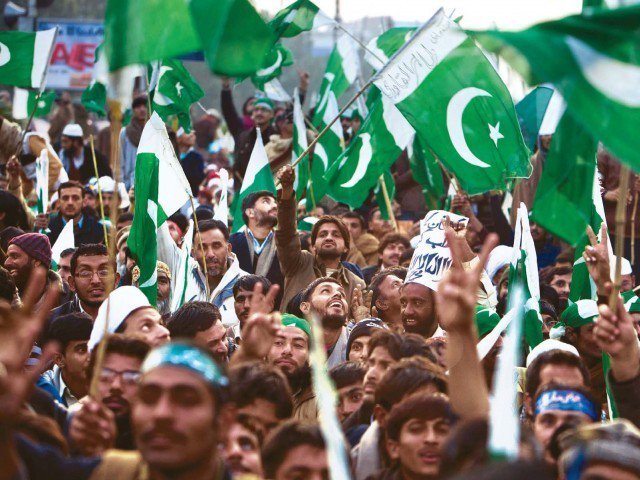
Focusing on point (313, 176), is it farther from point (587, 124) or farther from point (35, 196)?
point (587, 124)

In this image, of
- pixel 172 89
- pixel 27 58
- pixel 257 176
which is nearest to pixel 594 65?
pixel 257 176

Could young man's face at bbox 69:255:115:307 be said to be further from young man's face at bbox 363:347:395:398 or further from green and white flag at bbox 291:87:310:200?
green and white flag at bbox 291:87:310:200

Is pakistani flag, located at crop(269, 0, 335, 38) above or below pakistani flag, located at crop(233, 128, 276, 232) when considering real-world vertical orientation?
above

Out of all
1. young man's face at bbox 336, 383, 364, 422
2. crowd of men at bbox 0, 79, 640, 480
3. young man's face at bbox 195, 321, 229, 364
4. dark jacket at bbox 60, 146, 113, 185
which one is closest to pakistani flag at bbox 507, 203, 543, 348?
crowd of men at bbox 0, 79, 640, 480

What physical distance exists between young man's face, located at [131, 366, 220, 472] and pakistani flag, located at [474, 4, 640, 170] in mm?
1870

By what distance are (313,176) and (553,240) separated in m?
2.29

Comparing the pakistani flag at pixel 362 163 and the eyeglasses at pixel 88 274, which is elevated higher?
the pakistani flag at pixel 362 163

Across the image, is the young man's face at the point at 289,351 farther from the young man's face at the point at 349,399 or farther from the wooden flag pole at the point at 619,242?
the wooden flag pole at the point at 619,242

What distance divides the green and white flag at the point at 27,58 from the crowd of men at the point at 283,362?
98 cm

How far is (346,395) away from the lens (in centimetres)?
622

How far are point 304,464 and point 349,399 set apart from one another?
1.69m

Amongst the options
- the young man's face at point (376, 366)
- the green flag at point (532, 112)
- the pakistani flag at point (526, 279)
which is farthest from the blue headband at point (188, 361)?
the green flag at point (532, 112)

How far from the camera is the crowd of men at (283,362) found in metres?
3.98

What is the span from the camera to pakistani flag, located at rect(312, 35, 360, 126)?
1302 centimetres
